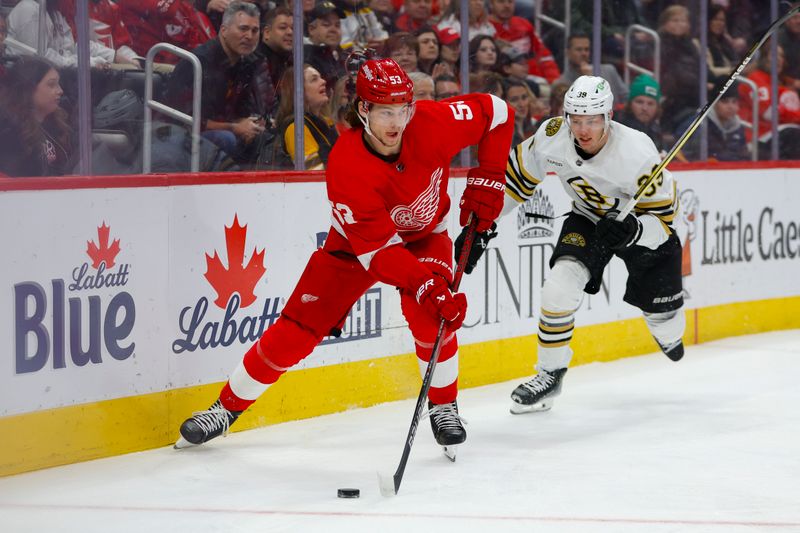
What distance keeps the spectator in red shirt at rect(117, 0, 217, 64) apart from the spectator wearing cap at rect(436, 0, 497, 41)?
1389mm

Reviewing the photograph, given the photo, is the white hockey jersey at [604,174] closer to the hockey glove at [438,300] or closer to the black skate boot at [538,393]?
the black skate boot at [538,393]

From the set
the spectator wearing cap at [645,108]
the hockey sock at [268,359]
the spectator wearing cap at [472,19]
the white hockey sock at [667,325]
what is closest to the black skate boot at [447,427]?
the hockey sock at [268,359]

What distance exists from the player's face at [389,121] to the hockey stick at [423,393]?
56 cm

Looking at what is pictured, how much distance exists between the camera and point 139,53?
4.32 m

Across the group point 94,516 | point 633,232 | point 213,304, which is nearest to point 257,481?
point 94,516

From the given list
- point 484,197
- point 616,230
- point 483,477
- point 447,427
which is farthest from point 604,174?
point 483,477

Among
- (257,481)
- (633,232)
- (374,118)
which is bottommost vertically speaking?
(257,481)

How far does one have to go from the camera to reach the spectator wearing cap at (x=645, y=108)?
21.7 feet

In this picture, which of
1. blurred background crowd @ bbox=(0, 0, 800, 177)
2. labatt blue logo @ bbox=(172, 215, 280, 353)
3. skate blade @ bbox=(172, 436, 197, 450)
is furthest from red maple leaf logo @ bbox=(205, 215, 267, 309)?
skate blade @ bbox=(172, 436, 197, 450)

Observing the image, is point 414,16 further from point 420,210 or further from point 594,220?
point 420,210

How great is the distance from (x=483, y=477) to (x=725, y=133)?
13.4 feet

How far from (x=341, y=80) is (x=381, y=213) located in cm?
159

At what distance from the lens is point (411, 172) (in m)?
3.82

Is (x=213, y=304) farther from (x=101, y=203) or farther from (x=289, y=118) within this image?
(x=289, y=118)
